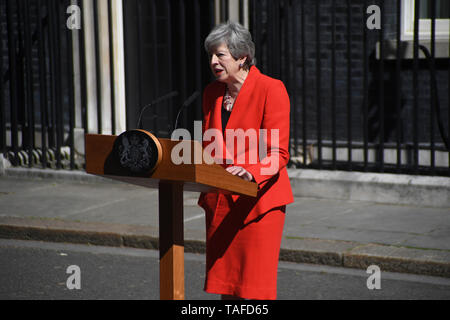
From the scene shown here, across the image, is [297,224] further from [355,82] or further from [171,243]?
[171,243]

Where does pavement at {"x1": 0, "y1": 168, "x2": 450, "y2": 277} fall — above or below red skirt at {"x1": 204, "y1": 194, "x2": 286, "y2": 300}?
below

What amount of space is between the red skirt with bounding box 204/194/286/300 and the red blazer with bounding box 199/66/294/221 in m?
0.05

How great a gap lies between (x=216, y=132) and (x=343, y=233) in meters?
3.38

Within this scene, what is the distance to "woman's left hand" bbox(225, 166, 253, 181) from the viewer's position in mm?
3525

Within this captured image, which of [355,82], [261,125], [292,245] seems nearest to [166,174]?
[261,125]

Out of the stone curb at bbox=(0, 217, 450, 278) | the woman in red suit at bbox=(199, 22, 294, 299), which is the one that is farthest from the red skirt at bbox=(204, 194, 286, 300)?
the stone curb at bbox=(0, 217, 450, 278)

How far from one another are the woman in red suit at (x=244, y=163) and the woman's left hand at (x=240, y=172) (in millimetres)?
114

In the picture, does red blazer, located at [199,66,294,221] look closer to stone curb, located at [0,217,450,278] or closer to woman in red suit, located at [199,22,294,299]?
woman in red suit, located at [199,22,294,299]

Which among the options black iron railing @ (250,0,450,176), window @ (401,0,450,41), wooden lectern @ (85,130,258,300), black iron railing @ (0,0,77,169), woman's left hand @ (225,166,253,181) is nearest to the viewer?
wooden lectern @ (85,130,258,300)

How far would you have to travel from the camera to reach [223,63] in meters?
3.78

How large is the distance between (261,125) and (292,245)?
2917 millimetres

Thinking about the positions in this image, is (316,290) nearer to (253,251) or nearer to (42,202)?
(253,251)

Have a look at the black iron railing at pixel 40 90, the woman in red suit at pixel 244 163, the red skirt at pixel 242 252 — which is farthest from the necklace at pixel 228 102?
the black iron railing at pixel 40 90

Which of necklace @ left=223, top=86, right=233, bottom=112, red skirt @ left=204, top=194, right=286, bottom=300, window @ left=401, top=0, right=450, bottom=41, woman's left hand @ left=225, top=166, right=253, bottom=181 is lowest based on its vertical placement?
red skirt @ left=204, top=194, right=286, bottom=300
